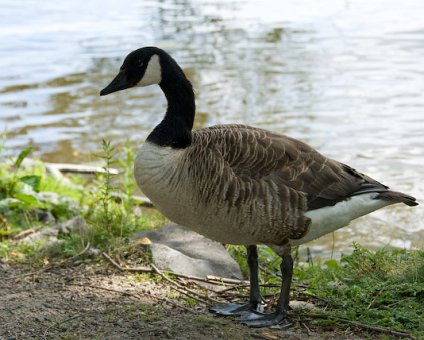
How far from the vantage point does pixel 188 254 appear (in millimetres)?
6621

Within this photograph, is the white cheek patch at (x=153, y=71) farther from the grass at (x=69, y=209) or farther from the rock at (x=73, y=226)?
the rock at (x=73, y=226)

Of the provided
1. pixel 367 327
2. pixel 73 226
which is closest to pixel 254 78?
pixel 73 226

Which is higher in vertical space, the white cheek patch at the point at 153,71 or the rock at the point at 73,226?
the white cheek patch at the point at 153,71

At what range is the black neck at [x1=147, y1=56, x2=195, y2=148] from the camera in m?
5.04

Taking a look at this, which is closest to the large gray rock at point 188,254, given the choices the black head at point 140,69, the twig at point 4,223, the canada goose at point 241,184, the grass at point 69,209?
the grass at point 69,209

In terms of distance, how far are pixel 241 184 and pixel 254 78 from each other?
930cm

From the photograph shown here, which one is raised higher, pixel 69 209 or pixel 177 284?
pixel 177 284

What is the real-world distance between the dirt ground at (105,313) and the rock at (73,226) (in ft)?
2.75

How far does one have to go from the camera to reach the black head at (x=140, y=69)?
5109 mm

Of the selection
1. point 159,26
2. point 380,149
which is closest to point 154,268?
point 380,149

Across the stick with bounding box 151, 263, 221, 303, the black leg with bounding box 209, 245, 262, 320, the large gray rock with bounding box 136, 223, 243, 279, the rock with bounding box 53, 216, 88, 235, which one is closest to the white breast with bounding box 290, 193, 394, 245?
the black leg with bounding box 209, 245, 262, 320

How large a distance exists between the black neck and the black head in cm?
5

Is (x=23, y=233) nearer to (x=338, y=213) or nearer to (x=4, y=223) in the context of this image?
(x=4, y=223)

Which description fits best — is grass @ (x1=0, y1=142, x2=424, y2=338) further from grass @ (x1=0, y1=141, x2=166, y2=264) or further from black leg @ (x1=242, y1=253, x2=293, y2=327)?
black leg @ (x1=242, y1=253, x2=293, y2=327)
